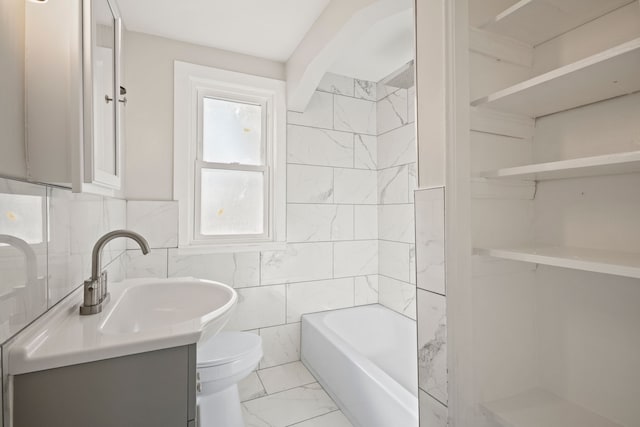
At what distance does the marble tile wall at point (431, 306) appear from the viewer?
1.13 metres

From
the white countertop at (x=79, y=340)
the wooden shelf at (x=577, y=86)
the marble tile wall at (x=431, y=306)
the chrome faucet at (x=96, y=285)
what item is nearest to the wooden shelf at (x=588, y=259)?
the marble tile wall at (x=431, y=306)

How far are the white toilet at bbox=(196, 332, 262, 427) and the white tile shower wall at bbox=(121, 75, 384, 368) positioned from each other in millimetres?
566

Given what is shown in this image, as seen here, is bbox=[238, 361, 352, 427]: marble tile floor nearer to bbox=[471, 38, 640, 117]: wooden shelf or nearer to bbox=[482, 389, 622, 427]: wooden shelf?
bbox=[482, 389, 622, 427]: wooden shelf

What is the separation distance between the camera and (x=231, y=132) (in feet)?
8.05

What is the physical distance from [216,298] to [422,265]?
2.75ft

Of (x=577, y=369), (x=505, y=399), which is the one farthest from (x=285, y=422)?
(x=577, y=369)

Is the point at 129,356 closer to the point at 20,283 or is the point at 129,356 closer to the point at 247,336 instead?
the point at 20,283

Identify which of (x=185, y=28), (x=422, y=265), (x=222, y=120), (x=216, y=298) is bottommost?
(x=216, y=298)

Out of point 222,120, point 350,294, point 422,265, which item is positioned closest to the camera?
point 422,265

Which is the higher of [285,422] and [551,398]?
[551,398]

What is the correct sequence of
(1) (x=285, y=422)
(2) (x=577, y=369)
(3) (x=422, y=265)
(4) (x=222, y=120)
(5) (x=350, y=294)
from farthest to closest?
(5) (x=350, y=294)
(4) (x=222, y=120)
(1) (x=285, y=422)
(3) (x=422, y=265)
(2) (x=577, y=369)

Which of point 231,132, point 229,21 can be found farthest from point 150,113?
point 229,21

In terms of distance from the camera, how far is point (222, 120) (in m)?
2.42

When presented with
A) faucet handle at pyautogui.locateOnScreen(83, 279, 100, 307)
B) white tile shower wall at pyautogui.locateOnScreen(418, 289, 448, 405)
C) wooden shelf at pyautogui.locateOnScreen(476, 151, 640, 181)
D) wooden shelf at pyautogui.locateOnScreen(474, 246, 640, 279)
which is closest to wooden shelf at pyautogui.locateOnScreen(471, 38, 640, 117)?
wooden shelf at pyautogui.locateOnScreen(476, 151, 640, 181)
